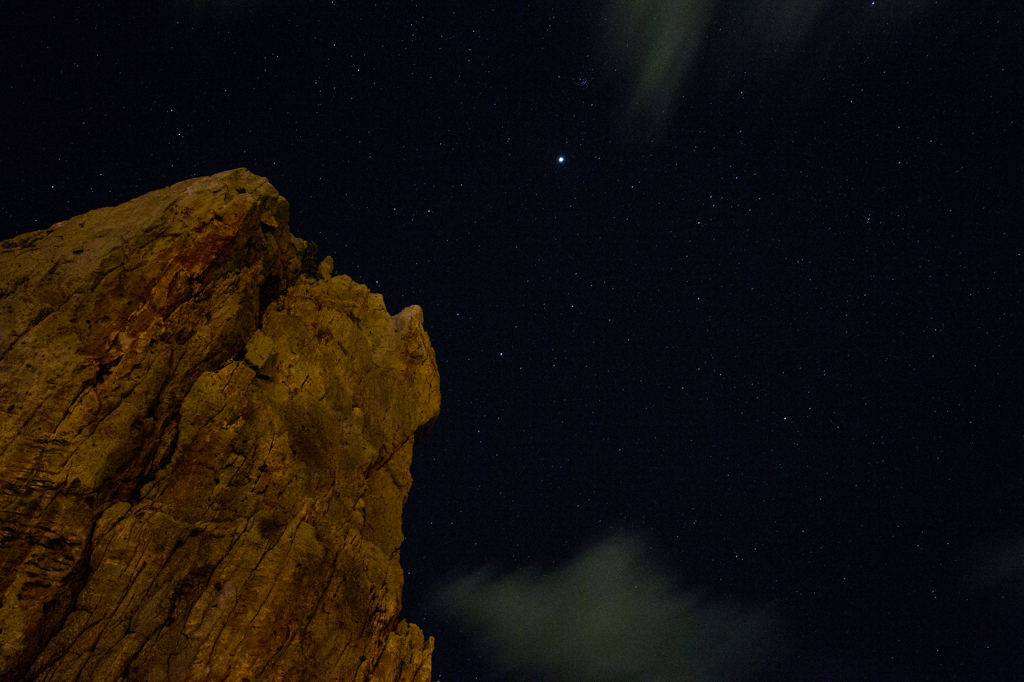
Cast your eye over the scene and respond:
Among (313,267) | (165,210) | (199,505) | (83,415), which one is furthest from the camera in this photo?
(313,267)

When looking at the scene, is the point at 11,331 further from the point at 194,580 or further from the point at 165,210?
the point at 194,580

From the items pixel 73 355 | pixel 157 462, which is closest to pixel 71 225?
pixel 73 355

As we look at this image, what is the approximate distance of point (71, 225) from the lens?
16156 millimetres

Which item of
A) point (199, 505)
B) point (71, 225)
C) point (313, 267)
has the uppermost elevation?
point (313, 267)

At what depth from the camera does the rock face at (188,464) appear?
12977 millimetres

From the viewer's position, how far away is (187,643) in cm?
1342

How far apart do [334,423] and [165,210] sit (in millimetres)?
6768

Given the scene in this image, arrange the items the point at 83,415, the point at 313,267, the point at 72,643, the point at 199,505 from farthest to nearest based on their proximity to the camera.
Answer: the point at 313,267 → the point at 199,505 → the point at 83,415 → the point at 72,643

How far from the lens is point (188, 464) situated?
14.8 m

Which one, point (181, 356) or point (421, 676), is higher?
point (181, 356)

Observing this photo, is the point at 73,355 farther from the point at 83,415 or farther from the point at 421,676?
the point at 421,676

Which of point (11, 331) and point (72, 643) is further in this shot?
point (11, 331)

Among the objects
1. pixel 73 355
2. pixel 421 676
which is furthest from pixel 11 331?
pixel 421 676

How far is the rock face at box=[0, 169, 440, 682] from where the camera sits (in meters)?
13.0
